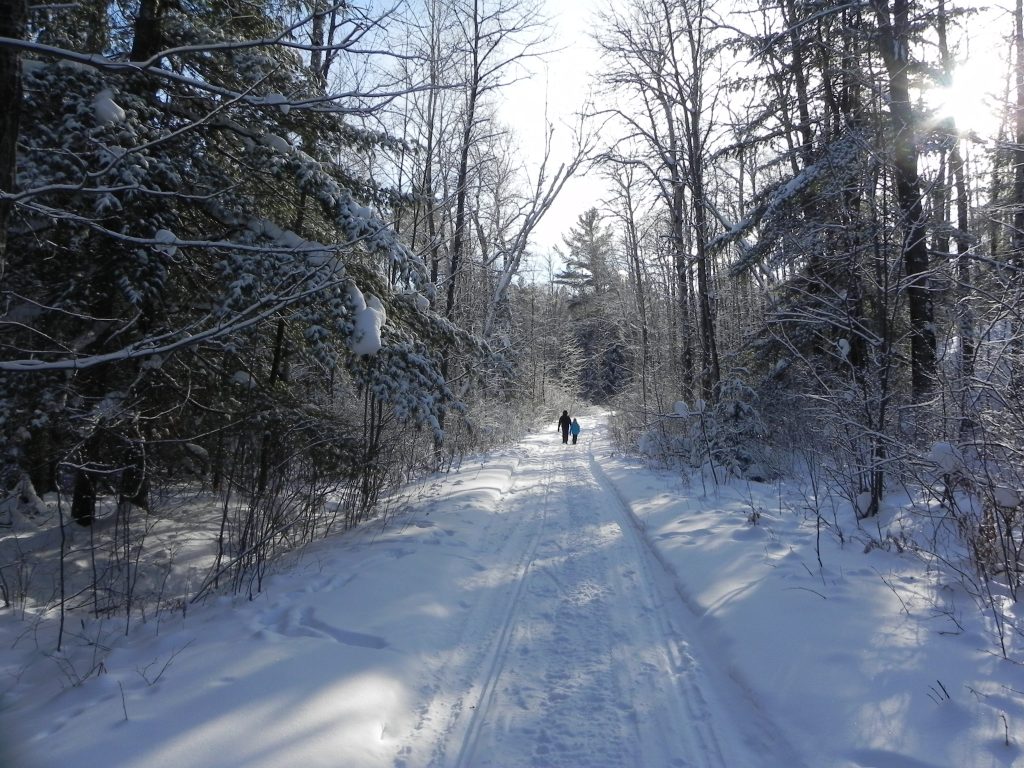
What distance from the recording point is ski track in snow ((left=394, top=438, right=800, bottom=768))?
285cm

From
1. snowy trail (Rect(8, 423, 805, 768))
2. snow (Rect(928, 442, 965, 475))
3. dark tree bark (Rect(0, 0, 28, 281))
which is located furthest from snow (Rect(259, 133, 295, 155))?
snow (Rect(928, 442, 965, 475))

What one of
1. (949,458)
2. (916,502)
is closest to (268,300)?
(949,458)

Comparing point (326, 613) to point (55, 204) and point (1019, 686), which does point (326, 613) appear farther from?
point (55, 204)

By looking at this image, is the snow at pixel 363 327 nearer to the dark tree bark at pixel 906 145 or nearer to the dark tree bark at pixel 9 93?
the dark tree bark at pixel 9 93

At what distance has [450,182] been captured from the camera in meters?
15.6

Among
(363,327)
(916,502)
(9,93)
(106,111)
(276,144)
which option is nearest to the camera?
(9,93)

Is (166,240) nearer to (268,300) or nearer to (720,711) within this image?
(268,300)

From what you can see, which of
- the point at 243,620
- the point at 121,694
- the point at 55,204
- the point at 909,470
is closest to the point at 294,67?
the point at 55,204

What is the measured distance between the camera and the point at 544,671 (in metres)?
3.66

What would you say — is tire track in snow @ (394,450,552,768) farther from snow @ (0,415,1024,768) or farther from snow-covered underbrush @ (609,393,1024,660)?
snow-covered underbrush @ (609,393,1024,660)

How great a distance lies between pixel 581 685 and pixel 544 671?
296 millimetres

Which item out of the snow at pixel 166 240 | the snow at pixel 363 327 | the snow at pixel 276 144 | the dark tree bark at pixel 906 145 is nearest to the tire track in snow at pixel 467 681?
the snow at pixel 363 327

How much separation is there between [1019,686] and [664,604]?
238 cm

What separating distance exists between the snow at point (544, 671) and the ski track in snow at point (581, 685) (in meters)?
0.02
